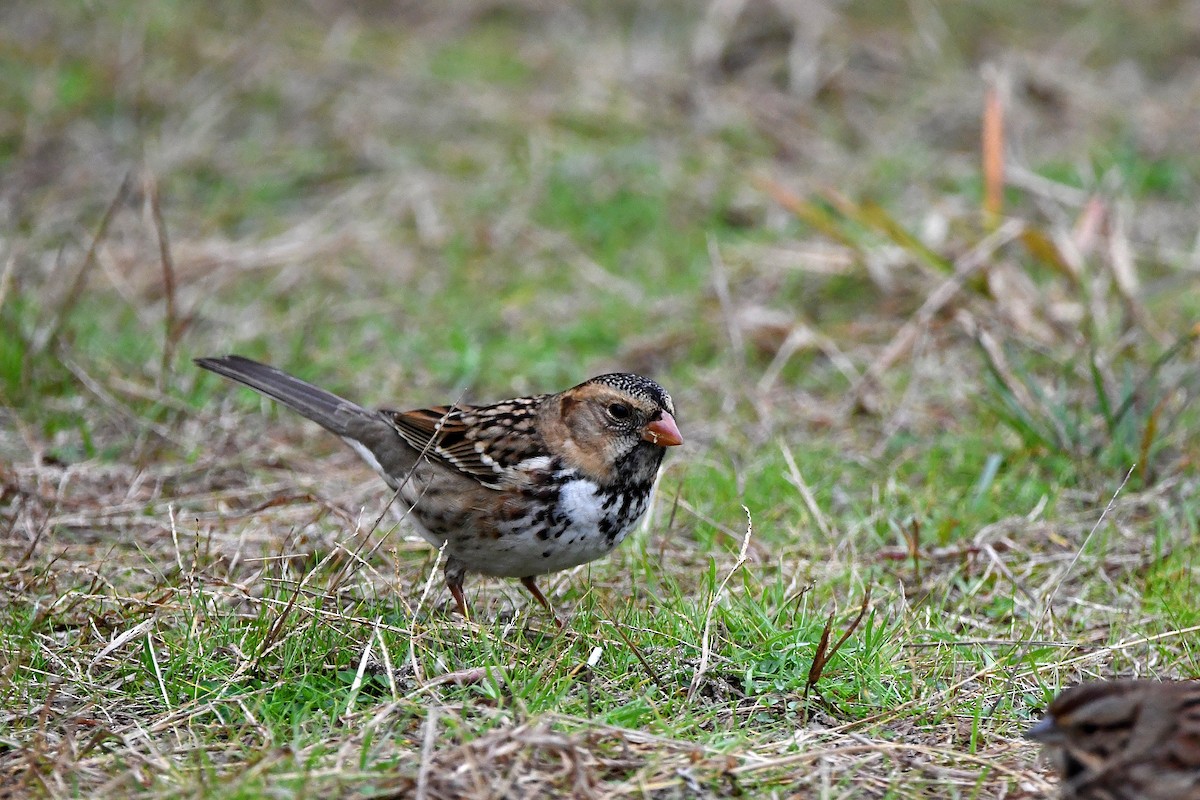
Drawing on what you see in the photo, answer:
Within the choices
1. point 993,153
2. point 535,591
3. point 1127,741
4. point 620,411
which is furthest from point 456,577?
point 993,153

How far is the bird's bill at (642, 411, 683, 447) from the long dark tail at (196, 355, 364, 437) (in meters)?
1.33

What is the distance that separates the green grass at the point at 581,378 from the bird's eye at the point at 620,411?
558 mm

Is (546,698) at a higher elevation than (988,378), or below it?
below

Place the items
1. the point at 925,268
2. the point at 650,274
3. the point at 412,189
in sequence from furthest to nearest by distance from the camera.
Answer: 1. the point at 412,189
2. the point at 650,274
3. the point at 925,268

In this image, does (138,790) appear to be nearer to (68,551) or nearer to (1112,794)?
(68,551)

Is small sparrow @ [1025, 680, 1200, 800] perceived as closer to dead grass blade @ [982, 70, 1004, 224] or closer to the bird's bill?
the bird's bill

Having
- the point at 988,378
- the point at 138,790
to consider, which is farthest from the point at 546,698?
the point at 988,378

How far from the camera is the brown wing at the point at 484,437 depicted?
4793 mm

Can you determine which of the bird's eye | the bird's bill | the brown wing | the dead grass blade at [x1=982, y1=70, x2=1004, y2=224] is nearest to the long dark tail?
the brown wing

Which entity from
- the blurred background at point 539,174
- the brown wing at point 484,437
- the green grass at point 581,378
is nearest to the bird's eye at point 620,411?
the brown wing at point 484,437

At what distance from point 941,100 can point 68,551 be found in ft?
25.5

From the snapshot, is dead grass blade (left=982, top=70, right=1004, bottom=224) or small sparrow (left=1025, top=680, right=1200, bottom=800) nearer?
small sparrow (left=1025, top=680, right=1200, bottom=800)

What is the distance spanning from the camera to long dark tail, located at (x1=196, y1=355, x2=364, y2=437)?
5.55 m

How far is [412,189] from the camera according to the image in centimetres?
935
